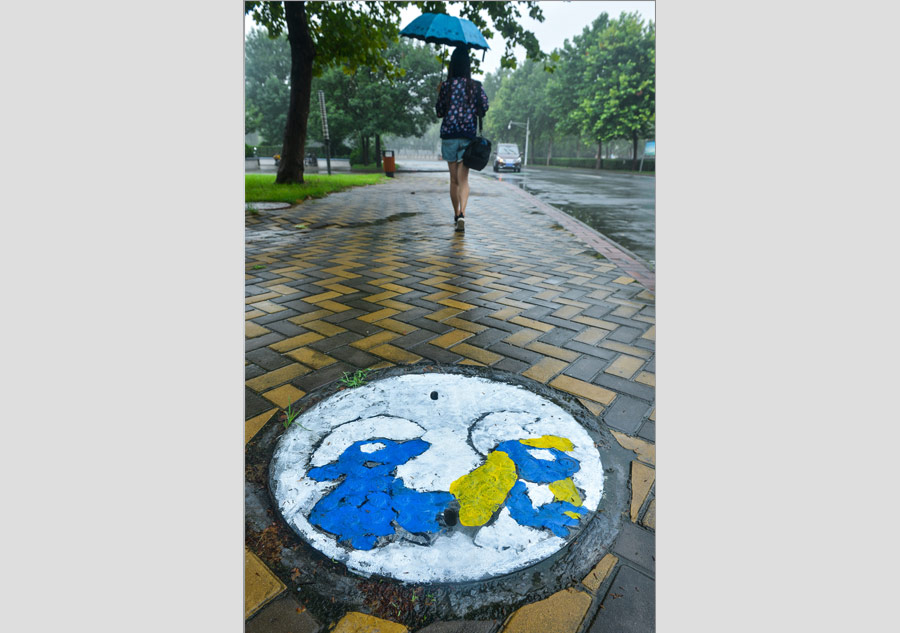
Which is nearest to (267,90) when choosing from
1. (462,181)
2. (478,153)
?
(462,181)

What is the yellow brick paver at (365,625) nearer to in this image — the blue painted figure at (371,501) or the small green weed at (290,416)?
the blue painted figure at (371,501)

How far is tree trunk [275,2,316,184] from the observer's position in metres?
8.59

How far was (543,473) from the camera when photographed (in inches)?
51.5

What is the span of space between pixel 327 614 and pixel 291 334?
156 cm

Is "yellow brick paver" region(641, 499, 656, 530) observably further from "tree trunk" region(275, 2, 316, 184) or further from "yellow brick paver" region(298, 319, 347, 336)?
"tree trunk" region(275, 2, 316, 184)

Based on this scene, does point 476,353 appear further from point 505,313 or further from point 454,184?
point 454,184

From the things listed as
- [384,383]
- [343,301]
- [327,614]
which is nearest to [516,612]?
[327,614]

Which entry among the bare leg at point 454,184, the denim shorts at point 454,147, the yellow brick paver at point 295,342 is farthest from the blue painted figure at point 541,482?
the bare leg at point 454,184

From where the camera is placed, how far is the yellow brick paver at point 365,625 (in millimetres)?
881

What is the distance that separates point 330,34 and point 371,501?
33.7ft

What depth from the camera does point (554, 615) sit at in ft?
3.02

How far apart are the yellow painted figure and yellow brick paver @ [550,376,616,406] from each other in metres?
0.36

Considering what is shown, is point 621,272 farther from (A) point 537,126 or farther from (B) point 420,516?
(A) point 537,126

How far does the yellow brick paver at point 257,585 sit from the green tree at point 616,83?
28961 mm
